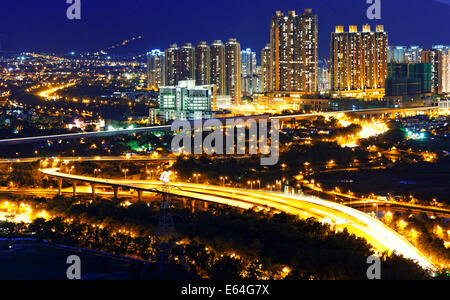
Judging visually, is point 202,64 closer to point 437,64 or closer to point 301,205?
point 437,64

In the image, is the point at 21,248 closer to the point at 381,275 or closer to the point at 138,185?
the point at 138,185

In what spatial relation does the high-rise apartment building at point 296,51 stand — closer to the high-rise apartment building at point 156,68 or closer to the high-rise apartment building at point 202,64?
the high-rise apartment building at point 202,64

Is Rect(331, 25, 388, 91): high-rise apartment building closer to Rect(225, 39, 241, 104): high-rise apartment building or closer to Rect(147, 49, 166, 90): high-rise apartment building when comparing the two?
Rect(225, 39, 241, 104): high-rise apartment building

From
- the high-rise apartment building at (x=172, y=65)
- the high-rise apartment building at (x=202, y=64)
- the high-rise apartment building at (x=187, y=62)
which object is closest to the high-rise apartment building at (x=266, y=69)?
the high-rise apartment building at (x=202, y=64)

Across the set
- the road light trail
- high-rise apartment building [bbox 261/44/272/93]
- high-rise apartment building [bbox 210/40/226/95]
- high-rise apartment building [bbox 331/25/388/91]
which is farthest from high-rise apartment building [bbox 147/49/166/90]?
the road light trail

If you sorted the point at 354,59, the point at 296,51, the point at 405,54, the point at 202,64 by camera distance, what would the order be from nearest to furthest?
the point at 296,51 < the point at 202,64 < the point at 354,59 < the point at 405,54

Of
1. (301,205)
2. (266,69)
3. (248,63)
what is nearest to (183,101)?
(266,69)
